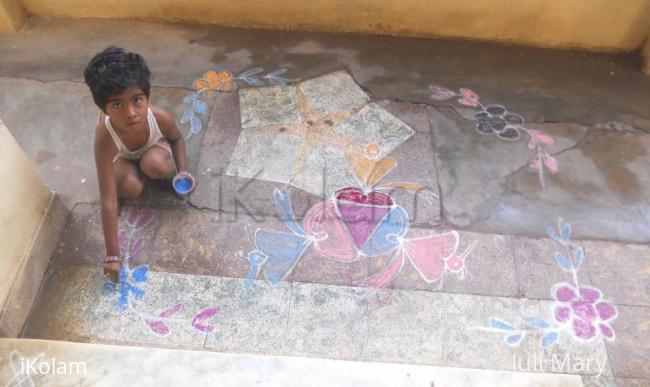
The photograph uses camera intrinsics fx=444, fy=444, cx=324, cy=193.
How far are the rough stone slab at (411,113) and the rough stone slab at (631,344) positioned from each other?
4.40ft

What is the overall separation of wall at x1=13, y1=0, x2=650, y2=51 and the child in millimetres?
1450

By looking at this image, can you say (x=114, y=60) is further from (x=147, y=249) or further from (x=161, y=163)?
(x=147, y=249)

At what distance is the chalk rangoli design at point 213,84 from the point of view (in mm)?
2621

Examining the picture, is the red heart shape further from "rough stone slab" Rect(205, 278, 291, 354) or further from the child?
the child

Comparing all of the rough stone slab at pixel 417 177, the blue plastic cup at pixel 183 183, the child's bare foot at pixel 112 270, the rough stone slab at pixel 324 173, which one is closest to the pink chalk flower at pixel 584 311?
the rough stone slab at pixel 417 177

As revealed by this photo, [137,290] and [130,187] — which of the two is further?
[130,187]

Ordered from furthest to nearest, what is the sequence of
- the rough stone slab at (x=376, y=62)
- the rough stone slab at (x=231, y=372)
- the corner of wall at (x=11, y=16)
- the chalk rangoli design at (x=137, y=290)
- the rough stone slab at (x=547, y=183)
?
the corner of wall at (x=11, y=16), the rough stone slab at (x=376, y=62), the rough stone slab at (x=547, y=183), the chalk rangoli design at (x=137, y=290), the rough stone slab at (x=231, y=372)

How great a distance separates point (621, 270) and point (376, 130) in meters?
1.41

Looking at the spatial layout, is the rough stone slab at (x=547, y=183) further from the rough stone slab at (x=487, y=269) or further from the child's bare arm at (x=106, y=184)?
the child's bare arm at (x=106, y=184)

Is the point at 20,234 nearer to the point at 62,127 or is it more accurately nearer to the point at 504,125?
the point at 62,127

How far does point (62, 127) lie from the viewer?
254 cm

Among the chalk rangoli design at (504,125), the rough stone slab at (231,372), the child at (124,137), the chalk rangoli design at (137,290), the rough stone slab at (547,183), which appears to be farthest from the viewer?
the chalk rangoli design at (504,125)

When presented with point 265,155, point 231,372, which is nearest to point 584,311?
point 231,372

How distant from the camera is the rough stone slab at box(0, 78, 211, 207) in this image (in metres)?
2.31
